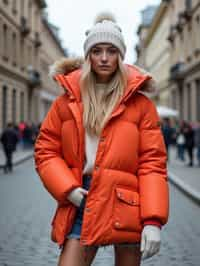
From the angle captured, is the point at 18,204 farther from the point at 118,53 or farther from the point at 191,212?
the point at 118,53

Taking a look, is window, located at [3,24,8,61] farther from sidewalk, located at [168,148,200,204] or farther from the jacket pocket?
the jacket pocket

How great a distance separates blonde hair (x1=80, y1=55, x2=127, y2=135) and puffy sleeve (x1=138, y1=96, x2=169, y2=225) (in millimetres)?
172

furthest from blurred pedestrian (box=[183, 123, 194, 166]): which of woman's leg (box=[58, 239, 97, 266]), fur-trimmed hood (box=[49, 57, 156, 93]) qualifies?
woman's leg (box=[58, 239, 97, 266])

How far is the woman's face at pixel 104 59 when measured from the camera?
2828 millimetres

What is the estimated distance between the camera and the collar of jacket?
2777 mm

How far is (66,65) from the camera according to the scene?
3.07 metres

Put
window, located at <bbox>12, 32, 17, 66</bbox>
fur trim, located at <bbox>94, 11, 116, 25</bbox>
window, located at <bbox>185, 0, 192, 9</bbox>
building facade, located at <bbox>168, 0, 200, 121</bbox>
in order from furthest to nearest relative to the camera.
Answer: window, located at <bbox>12, 32, 17, 66</bbox>, window, located at <bbox>185, 0, 192, 9</bbox>, building facade, located at <bbox>168, 0, 200, 121</bbox>, fur trim, located at <bbox>94, 11, 116, 25</bbox>

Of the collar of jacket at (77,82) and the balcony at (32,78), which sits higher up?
the balcony at (32,78)

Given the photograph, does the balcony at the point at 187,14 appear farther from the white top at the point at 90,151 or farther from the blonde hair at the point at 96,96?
the white top at the point at 90,151

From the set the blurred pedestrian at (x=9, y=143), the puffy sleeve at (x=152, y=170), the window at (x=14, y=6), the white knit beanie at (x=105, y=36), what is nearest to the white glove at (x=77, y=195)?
the puffy sleeve at (x=152, y=170)

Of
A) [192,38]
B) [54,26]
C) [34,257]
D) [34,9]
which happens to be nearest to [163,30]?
[34,9]

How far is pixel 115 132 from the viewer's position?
2709 mm

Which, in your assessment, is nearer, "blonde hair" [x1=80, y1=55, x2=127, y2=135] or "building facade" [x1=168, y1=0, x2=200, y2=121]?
"blonde hair" [x1=80, y1=55, x2=127, y2=135]

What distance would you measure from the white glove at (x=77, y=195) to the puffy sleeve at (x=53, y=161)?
2 cm
